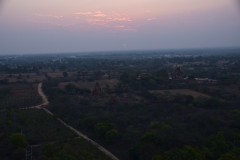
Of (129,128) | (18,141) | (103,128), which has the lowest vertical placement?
(129,128)

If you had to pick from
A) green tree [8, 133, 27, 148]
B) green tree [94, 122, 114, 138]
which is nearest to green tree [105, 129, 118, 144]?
green tree [94, 122, 114, 138]

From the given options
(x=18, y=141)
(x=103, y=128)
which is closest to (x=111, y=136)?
(x=103, y=128)

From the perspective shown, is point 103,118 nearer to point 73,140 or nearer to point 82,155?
point 73,140

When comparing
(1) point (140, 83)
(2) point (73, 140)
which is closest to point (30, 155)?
(2) point (73, 140)

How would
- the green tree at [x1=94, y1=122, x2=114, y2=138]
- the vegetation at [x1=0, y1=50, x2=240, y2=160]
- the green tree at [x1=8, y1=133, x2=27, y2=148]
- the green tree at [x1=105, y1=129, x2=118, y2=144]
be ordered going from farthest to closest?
the green tree at [x1=94, y1=122, x2=114, y2=138] → the green tree at [x1=105, y1=129, x2=118, y2=144] → the green tree at [x1=8, y1=133, x2=27, y2=148] → the vegetation at [x1=0, y1=50, x2=240, y2=160]

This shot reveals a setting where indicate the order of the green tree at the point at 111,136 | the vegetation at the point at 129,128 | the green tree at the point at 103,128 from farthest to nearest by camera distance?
the green tree at the point at 103,128, the green tree at the point at 111,136, the vegetation at the point at 129,128

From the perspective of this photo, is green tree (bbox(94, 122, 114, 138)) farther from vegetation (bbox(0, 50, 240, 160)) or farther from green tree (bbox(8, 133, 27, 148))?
green tree (bbox(8, 133, 27, 148))

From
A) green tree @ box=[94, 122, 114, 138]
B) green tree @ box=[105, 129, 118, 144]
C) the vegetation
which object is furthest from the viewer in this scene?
green tree @ box=[94, 122, 114, 138]

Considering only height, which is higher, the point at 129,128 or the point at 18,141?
the point at 18,141

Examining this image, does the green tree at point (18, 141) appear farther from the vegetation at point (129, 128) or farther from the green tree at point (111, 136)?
the green tree at point (111, 136)

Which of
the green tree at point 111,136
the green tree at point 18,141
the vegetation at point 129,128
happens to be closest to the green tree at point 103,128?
the vegetation at point 129,128

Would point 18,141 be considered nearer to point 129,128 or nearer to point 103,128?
point 103,128
